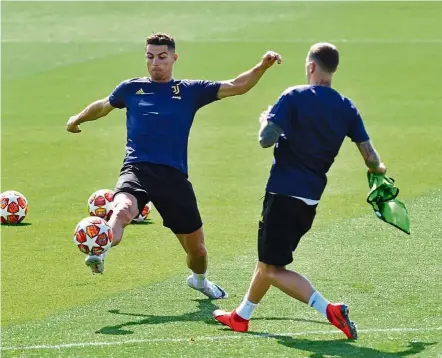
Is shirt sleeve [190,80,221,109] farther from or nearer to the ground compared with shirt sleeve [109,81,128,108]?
farther from the ground

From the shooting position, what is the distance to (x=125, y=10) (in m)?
36.5

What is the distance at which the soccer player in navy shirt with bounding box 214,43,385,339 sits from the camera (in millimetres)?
8969

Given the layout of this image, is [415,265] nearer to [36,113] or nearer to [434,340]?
A: [434,340]

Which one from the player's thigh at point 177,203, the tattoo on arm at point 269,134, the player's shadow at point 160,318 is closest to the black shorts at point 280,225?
the tattoo on arm at point 269,134

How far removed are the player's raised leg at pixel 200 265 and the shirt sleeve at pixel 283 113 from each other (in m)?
2.03

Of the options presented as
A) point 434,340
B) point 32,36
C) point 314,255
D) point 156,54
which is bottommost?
point 32,36

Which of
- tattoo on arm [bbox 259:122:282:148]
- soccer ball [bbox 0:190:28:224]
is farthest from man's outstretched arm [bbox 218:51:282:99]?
soccer ball [bbox 0:190:28:224]

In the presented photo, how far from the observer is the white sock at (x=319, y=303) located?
9070mm

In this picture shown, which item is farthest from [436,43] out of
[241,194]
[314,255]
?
[314,255]

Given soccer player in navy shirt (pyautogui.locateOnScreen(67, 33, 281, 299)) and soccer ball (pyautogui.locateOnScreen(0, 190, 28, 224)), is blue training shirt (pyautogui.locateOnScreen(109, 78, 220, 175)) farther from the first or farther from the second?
soccer ball (pyautogui.locateOnScreen(0, 190, 28, 224))

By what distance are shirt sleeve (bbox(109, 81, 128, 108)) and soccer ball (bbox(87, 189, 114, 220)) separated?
131 inches

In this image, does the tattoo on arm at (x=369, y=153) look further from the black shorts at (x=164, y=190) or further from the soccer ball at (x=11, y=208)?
the soccer ball at (x=11, y=208)

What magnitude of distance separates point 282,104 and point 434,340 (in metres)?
2.21

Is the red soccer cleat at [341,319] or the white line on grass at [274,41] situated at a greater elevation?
the red soccer cleat at [341,319]
